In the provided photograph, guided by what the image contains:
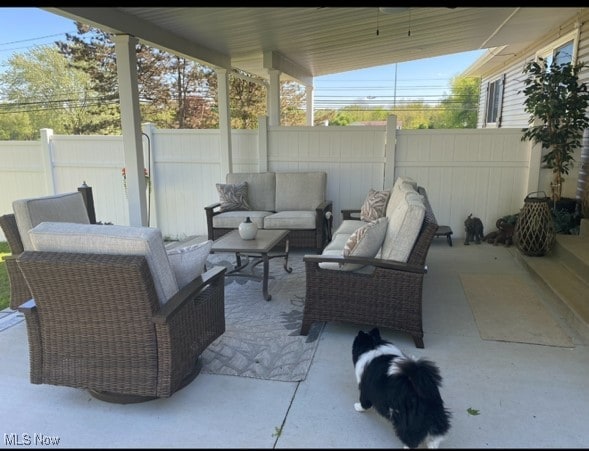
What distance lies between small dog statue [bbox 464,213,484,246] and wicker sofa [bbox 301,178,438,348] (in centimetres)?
301

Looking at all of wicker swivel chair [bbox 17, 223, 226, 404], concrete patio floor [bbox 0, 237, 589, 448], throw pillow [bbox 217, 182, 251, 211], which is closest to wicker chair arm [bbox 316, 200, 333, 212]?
throw pillow [bbox 217, 182, 251, 211]

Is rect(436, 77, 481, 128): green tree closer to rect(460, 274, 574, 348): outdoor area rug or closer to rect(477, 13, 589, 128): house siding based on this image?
rect(477, 13, 589, 128): house siding

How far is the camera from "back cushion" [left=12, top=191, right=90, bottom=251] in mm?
2977

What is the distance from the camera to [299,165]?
618cm

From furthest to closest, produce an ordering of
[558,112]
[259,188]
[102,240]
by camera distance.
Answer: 1. [259,188]
2. [558,112]
3. [102,240]

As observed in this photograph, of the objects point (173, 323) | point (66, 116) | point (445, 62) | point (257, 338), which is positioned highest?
point (445, 62)

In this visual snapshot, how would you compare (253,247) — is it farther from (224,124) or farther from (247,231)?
(224,124)

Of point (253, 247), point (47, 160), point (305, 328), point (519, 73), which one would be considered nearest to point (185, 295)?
point (305, 328)

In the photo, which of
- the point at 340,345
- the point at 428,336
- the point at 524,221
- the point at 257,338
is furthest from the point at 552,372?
the point at 524,221

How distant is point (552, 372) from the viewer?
2467mm

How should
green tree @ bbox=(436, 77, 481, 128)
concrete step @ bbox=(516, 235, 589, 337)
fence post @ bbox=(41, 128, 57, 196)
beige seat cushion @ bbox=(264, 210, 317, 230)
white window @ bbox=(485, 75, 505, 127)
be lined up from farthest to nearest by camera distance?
green tree @ bbox=(436, 77, 481, 128)
white window @ bbox=(485, 75, 505, 127)
fence post @ bbox=(41, 128, 57, 196)
beige seat cushion @ bbox=(264, 210, 317, 230)
concrete step @ bbox=(516, 235, 589, 337)

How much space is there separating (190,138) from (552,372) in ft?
17.5

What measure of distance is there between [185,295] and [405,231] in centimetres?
148

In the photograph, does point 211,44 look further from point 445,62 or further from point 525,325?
point 445,62
